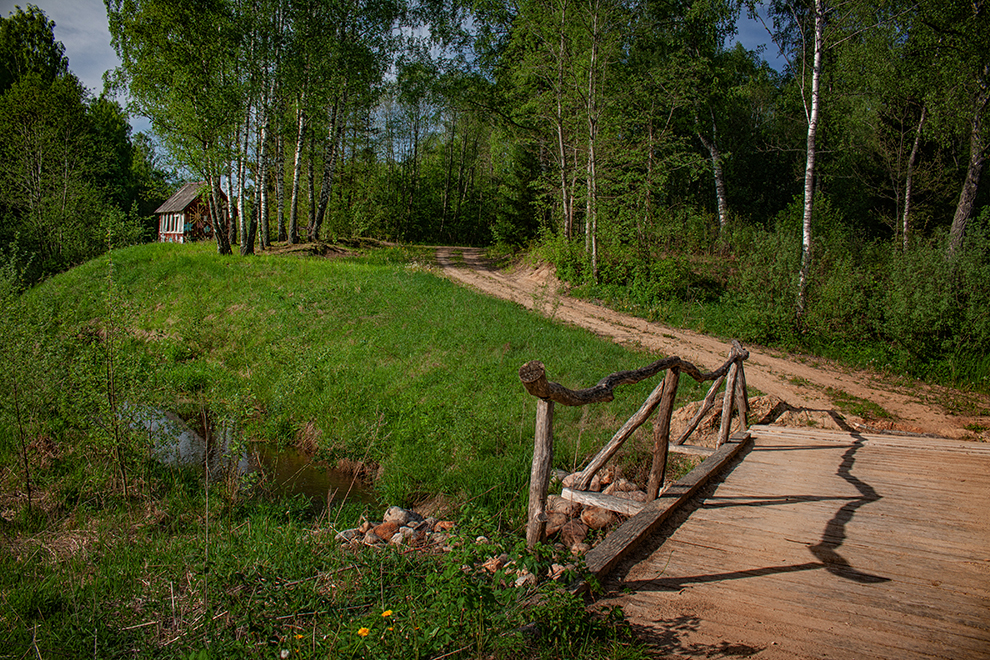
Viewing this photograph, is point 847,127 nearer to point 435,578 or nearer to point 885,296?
point 885,296

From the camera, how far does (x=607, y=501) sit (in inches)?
189

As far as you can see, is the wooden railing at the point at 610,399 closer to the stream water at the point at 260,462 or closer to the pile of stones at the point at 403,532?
the pile of stones at the point at 403,532

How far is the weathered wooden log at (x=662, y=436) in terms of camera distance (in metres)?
4.52

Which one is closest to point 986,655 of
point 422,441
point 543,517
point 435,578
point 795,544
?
point 795,544

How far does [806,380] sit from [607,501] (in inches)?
300

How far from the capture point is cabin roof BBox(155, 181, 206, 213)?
1650 inches

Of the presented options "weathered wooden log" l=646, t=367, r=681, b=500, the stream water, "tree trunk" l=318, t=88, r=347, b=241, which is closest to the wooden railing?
"weathered wooden log" l=646, t=367, r=681, b=500

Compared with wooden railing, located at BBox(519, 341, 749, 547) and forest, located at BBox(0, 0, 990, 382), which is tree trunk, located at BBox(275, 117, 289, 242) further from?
wooden railing, located at BBox(519, 341, 749, 547)

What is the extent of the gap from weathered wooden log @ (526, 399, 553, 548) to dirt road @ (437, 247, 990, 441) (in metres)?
6.66

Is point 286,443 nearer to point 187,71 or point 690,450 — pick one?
point 690,450

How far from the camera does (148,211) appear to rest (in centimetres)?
4869

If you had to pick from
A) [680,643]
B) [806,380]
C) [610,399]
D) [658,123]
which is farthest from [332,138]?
[680,643]

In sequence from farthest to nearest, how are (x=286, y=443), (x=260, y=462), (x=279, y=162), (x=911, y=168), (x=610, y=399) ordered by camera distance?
(x=279, y=162)
(x=911, y=168)
(x=286, y=443)
(x=260, y=462)
(x=610, y=399)

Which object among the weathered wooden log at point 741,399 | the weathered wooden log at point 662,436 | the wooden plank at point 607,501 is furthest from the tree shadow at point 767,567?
the weathered wooden log at point 741,399
